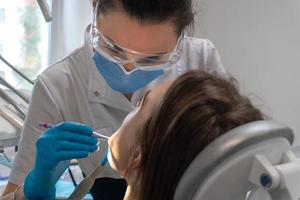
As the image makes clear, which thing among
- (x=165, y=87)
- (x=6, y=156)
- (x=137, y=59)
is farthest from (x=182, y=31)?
(x=6, y=156)

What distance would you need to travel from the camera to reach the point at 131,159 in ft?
3.24

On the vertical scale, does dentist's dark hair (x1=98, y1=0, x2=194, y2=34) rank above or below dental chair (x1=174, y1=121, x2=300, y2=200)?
above

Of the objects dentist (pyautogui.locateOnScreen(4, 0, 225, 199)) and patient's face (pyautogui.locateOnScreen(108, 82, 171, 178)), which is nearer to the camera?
patient's face (pyautogui.locateOnScreen(108, 82, 171, 178))

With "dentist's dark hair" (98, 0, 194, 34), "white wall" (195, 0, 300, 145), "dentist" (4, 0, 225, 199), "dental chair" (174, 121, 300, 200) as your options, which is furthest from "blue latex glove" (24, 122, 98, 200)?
"white wall" (195, 0, 300, 145)

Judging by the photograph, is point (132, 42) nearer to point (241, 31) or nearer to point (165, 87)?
point (165, 87)

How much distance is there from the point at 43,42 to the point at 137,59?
1444 millimetres

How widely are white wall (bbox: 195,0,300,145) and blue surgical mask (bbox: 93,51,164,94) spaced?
1.03 metres

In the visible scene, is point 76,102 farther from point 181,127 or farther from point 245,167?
point 245,167

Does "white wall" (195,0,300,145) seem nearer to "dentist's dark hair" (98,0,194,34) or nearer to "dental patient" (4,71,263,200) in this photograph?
"dentist's dark hair" (98,0,194,34)

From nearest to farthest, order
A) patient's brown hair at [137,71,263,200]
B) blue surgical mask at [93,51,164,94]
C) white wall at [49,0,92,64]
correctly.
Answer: patient's brown hair at [137,71,263,200], blue surgical mask at [93,51,164,94], white wall at [49,0,92,64]

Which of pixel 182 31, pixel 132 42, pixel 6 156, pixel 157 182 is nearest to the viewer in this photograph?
pixel 157 182

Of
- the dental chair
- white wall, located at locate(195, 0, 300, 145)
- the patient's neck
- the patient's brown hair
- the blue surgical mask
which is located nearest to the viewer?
the dental chair

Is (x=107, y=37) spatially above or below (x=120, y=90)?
above

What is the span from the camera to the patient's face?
3.28 ft
